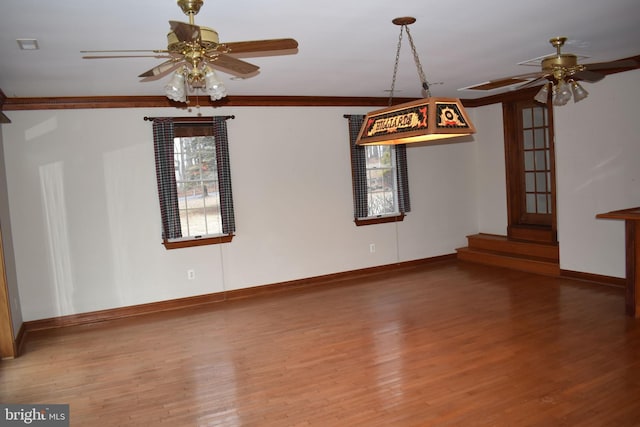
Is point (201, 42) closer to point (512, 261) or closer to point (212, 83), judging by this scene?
point (212, 83)

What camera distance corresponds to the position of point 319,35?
3.61 m

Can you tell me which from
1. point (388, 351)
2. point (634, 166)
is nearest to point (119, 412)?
point (388, 351)

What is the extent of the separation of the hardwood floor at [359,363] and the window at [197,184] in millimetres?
939

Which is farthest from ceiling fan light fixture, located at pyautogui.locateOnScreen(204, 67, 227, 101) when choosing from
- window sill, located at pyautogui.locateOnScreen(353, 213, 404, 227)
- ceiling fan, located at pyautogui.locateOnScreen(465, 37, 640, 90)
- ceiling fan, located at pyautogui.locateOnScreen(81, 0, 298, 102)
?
window sill, located at pyautogui.locateOnScreen(353, 213, 404, 227)

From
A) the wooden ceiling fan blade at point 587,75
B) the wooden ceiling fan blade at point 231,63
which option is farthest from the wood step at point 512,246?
the wooden ceiling fan blade at point 231,63

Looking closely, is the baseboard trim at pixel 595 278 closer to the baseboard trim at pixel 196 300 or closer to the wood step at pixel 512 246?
the wood step at pixel 512 246

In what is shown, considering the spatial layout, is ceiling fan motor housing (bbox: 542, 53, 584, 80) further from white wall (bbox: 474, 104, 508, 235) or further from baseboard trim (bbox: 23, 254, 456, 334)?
baseboard trim (bbox: 23, 254, 456, 334)

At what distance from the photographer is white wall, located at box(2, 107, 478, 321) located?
5336 millimetres

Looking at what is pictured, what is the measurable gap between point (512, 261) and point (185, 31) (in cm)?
599

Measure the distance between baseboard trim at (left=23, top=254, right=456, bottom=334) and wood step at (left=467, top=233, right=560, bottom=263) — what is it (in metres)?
0.96

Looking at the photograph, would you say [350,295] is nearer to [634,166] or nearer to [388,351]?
[388,351]

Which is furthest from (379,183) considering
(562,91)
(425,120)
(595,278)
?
(425,120)

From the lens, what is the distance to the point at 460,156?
311 inches

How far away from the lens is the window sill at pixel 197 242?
19.3ft
